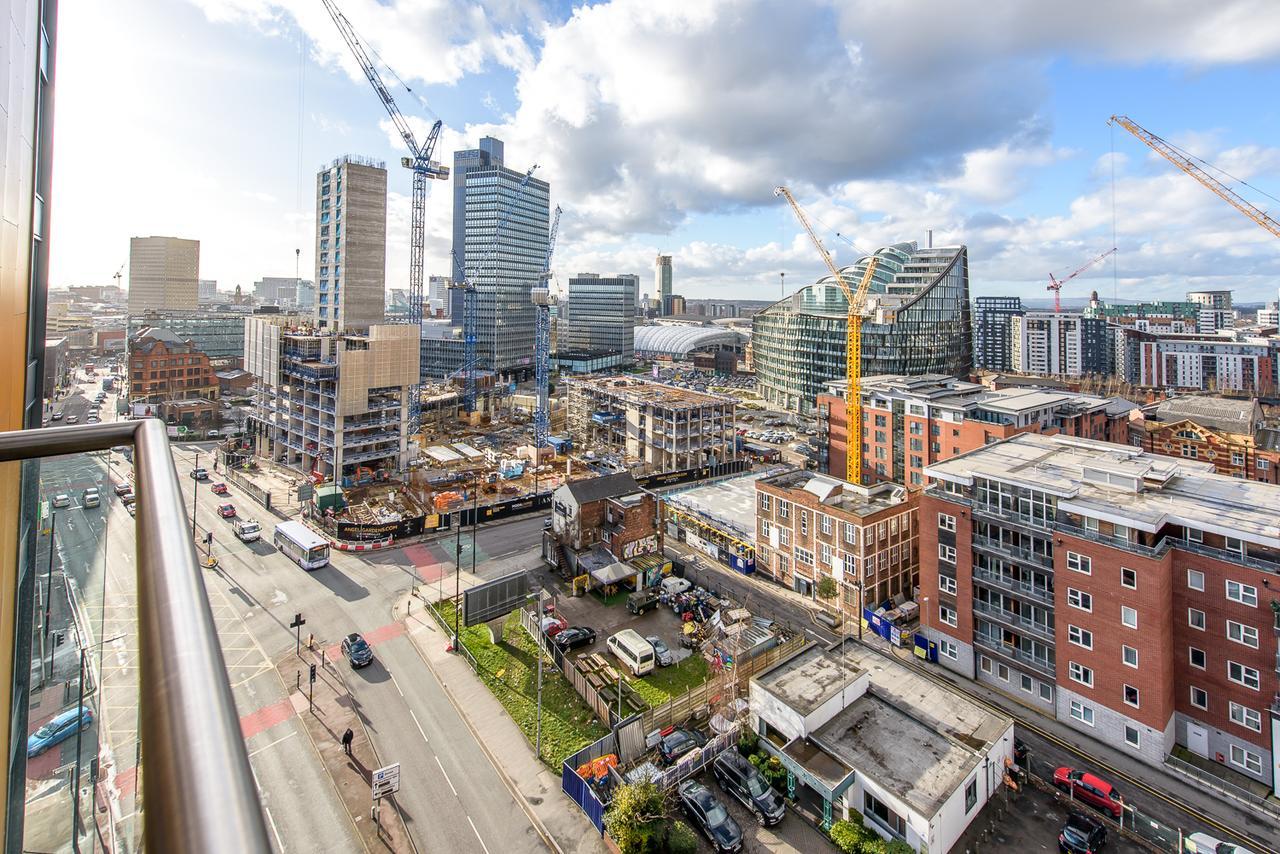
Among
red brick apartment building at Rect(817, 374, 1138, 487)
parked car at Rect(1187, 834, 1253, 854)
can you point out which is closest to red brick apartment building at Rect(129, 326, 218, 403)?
red brick apartment building at Rect(817, 374, 1138, 487)

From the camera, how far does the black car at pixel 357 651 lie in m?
27.2

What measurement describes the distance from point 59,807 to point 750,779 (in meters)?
19.1

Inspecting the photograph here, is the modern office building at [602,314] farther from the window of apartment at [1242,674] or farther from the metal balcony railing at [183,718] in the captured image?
the metal balcony railing at [183,718]

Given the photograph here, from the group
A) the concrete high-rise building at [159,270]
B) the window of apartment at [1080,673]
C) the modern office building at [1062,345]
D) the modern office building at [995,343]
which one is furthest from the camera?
the modern office building at [995,343]

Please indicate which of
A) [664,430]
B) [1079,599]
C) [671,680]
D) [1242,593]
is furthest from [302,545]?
[1242,593]

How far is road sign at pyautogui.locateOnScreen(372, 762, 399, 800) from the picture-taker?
19500 millimetres

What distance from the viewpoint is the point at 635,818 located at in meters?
18.5

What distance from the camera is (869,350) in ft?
293

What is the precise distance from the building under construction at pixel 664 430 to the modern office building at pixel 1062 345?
114636 millimetres

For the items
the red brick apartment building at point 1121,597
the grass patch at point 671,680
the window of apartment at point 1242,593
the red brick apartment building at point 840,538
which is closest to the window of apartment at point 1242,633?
the red brick apartment building at point 1121,597

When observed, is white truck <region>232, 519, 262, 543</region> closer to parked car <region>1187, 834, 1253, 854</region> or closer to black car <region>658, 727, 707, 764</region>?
black car <region>658, 727, 707, 764</region>

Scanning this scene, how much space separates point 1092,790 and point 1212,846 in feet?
9.62

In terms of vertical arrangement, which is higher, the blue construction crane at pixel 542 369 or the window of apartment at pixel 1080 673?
the blue construction crane at pixel 542 369

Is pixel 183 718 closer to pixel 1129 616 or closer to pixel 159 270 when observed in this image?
pixel 1129 616
